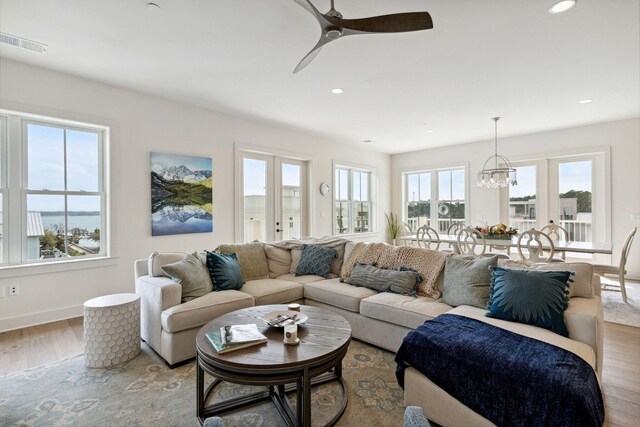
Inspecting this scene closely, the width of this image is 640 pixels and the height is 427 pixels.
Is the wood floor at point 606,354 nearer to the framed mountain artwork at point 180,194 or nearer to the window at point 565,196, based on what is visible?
the framed mountain artwork at point 180,194

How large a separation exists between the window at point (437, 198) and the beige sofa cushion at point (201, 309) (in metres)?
5.71

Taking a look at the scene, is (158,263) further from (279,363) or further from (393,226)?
(393,226)

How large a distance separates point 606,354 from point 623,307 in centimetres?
168

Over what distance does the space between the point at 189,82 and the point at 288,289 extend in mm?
2612

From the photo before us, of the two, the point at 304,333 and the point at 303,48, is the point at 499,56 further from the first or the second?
the point at 304,333

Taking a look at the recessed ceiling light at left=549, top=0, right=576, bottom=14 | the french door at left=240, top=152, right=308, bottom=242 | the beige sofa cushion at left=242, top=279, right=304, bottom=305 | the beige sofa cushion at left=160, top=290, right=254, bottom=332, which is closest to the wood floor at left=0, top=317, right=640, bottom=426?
the beige sofa cushion at left=160, top=290, right=254, bottom=332

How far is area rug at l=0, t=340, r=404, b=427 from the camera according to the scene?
1.85 metres

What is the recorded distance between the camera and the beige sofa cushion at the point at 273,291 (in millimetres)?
3033

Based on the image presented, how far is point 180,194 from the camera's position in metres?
4.31

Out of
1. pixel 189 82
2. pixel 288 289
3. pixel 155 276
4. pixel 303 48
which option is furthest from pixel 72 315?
pixel 303 48

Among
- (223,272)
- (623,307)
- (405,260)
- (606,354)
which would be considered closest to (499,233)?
(623,307)

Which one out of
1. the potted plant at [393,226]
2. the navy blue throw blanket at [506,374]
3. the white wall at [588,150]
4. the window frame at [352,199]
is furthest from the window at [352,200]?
the navy blue throw blanket at [506,374]

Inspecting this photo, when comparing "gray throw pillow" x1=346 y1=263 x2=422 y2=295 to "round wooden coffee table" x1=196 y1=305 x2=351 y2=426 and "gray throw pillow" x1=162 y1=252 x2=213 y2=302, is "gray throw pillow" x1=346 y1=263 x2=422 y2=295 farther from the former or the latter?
"gray throw pillow" x1=162 y1=252 x2=213 y2=302

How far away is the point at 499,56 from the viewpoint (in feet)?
9.86
